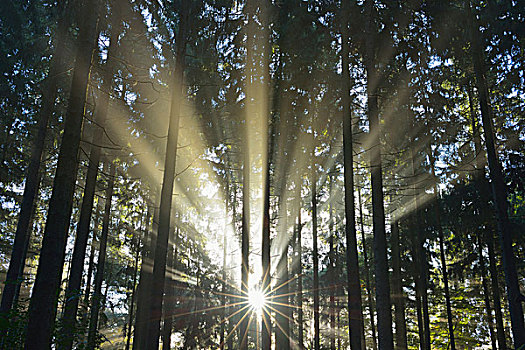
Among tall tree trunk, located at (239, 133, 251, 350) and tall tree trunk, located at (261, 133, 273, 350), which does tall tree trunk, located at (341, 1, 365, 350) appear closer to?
tall tree trunk, located at (261, 133, 273, 350)

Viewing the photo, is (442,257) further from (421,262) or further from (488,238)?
(488,238)

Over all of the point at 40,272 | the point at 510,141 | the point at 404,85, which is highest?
the point at 404,85

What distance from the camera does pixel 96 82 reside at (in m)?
11.9

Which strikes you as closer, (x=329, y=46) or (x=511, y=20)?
(x=511, y=20)

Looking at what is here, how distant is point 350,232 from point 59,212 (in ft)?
23.1

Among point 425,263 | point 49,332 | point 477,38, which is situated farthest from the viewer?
point 425,263

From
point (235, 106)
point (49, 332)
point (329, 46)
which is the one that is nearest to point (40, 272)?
point (49, 332)

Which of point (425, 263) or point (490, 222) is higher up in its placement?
point (490, 222)

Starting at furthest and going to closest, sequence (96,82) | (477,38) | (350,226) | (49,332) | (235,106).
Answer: (235,106) < (96,82) < (477,38) < (350,226) < (49,332)

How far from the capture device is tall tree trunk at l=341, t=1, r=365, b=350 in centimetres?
915

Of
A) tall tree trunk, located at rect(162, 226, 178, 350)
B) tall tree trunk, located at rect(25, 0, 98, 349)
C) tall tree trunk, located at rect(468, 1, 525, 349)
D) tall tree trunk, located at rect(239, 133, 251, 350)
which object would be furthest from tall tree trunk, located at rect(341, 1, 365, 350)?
tall tree trunk, located at rect(162, 226, 178, 350)

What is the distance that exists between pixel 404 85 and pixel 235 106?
5.65m

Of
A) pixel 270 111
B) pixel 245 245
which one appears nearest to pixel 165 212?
pixel 245 245

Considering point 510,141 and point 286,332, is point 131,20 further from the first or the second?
point 510,141
